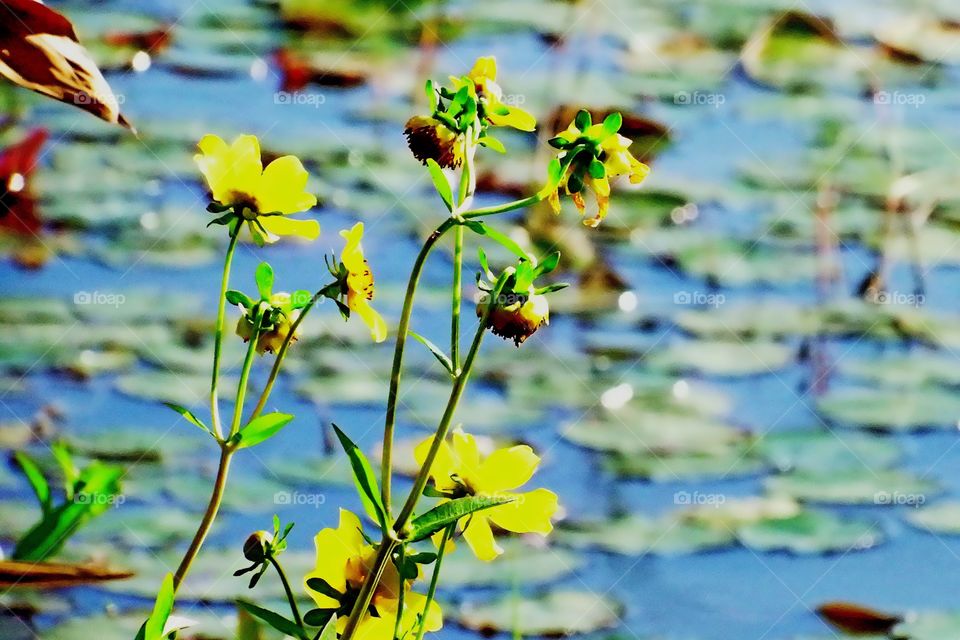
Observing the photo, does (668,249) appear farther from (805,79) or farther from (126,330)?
(126,330)

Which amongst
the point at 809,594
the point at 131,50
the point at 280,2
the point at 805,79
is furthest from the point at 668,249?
the point at 131,50

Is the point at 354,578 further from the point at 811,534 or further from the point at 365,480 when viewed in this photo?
the point at 811,534

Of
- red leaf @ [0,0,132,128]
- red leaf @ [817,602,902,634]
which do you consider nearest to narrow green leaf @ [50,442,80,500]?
red leaf @ [0,0,132,128]

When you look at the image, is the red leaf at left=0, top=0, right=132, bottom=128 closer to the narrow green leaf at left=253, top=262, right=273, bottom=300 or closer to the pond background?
the narrow green leaf at left=253, top=262, right=273, bottom=300

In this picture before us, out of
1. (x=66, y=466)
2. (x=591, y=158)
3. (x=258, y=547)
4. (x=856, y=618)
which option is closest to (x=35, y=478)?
(x=66, y=466)

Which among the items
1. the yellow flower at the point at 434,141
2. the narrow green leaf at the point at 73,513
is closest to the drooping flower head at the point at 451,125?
the yellow flower at the point at 434,141

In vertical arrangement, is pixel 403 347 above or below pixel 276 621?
above

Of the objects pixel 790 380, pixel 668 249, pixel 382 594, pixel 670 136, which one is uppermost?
pixel 670 136
